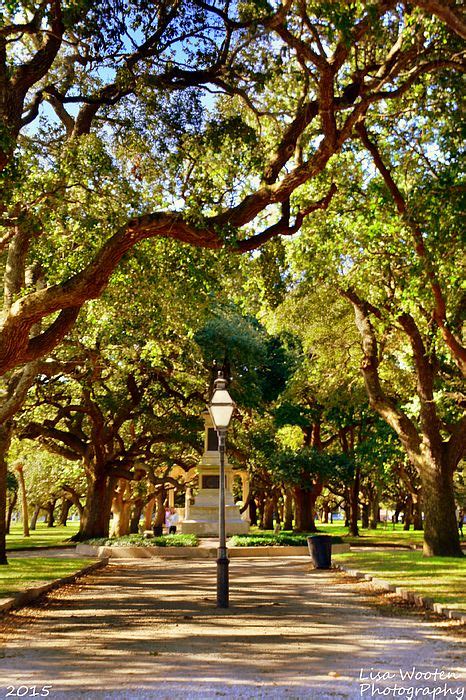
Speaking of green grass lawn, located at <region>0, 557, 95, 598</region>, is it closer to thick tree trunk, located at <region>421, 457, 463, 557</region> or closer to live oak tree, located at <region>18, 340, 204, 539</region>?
live oak tree, located at <region>18, 340, 204, 539</region>

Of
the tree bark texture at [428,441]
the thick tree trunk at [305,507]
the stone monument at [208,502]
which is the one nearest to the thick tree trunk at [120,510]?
the stone monument at [208,502]

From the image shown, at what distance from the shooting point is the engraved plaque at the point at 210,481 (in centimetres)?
2934

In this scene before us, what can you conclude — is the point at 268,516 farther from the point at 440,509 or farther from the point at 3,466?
the point at 3,466

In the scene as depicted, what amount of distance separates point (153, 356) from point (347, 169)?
8.87 metres

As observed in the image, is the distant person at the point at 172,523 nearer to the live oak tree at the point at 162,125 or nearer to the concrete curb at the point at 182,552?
the concrete curb at the point at 182,552

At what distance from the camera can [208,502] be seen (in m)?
29.4

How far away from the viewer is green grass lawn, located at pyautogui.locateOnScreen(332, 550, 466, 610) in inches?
455

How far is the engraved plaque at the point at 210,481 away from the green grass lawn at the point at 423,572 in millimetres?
8763

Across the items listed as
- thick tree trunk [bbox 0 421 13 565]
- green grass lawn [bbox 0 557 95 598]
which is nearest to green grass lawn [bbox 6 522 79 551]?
green grass lawn [bbox 0 557 95 598]

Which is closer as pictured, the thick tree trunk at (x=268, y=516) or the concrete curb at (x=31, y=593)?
the concrete curb at (x=31, y=593)

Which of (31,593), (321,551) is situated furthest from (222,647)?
(321,551)

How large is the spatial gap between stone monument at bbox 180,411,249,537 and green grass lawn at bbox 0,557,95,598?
344 inches

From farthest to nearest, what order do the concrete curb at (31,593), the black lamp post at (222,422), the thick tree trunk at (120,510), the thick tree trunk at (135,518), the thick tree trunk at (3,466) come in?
the thick tree trunk at (135,518) → the thick tree trunk at (120,510) → the thick tree trunk at (3,466) → the black lamp post at (222,422) → the concrete curb at (31,593)

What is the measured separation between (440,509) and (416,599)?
8288 mm
